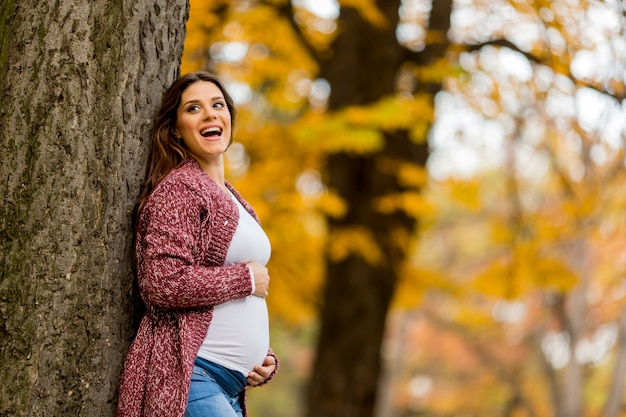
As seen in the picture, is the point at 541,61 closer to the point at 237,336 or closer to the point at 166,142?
the point at 166,142

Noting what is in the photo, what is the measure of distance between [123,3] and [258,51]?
24.3ft

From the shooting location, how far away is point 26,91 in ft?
8.24

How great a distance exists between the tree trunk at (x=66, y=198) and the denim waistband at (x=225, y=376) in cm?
27

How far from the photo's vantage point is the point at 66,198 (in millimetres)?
2506

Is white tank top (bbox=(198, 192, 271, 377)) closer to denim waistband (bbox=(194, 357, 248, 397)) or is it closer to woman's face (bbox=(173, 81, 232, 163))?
denim waistband (bbox=(194, 357, 248, 397))

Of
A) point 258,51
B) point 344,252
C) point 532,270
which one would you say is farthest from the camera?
point 258,51

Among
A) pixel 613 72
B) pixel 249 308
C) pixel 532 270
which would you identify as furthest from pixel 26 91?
pixel 532 270

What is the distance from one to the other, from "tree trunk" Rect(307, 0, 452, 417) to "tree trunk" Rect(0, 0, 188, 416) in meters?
5.28

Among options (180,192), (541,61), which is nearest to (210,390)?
(180,192)

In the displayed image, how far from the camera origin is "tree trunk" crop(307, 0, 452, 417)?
7863 millimetres

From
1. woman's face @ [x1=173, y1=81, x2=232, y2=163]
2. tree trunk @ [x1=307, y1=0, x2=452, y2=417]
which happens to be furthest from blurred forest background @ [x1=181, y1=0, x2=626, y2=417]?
woman's face @ [x1=173, y1=81, x2=232, y2=163]

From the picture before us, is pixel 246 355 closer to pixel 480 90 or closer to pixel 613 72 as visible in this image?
pixel 613 72

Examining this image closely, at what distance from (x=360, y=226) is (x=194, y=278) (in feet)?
18.1

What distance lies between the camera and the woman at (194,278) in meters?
2.51
